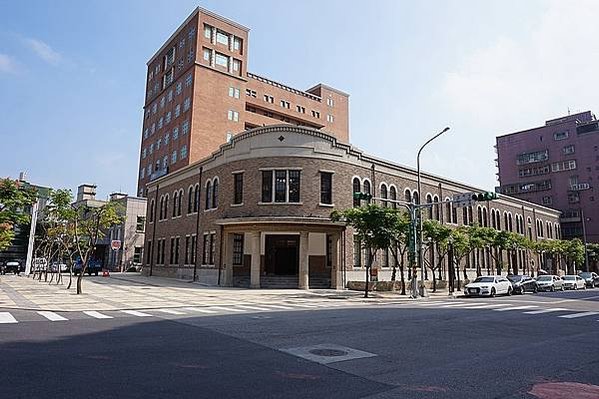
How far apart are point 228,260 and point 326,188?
29.3ft

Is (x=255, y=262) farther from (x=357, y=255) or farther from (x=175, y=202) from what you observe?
(x=175, y=202)

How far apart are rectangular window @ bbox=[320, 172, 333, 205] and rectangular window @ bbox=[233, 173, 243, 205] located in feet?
19.7

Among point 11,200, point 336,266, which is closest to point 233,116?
point 336,266

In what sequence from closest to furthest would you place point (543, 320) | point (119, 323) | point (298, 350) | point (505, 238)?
point (298, 350), point (119, 323), point (543, 320), point (505, 238)

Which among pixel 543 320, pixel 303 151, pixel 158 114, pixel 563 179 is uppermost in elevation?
pixel 158 114

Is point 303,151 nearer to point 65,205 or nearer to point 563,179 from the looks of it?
point 65,205

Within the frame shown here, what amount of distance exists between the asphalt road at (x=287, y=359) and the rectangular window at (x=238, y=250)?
68.8ft

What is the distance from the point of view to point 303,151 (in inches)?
1258

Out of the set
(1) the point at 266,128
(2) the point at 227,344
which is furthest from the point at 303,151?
(2) the point at 227,344

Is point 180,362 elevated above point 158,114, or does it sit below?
below

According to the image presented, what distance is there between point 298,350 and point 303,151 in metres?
24.1

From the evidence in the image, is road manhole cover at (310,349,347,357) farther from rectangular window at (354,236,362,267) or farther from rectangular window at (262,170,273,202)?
rectangular window at (354,236,362,267)

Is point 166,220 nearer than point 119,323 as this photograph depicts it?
No

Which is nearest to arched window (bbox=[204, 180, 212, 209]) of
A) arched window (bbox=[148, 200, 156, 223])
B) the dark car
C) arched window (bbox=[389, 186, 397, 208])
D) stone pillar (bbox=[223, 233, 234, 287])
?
stone pillar (bbox=[223, 233, 234, 287])
